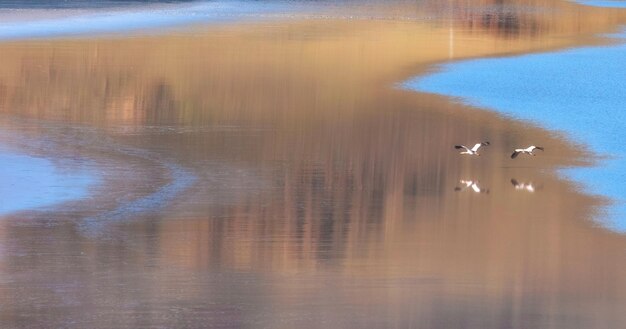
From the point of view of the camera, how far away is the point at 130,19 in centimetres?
3641

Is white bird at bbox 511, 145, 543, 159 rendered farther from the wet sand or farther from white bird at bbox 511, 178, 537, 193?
white bird at bbox 511, 178, 537, 193

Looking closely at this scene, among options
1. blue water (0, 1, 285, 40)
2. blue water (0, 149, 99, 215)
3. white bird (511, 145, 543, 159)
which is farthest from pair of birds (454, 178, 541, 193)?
blue water (0, 1, 285, 40)

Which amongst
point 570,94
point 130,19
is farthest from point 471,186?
point 130,19

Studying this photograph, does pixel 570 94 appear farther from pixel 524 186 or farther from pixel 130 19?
pixel 130 19

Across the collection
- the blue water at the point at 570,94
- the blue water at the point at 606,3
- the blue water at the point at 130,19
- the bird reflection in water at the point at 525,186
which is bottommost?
the bird reflection in water at the point at 525,186

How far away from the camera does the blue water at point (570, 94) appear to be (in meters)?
14.5

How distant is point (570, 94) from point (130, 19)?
17526 mm

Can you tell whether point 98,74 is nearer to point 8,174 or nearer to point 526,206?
point 8,174

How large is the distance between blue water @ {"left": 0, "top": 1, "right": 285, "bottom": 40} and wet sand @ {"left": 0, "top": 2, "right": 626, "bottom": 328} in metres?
8.80

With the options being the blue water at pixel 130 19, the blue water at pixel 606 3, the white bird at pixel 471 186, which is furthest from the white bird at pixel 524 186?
the blue water at pixel 606 3

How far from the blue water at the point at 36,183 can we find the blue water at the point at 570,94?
4862mm

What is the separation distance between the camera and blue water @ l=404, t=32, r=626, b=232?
570 inches

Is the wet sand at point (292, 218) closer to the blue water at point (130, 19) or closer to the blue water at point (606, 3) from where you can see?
the blue water at point (130, 19)

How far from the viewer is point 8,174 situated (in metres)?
13.8
